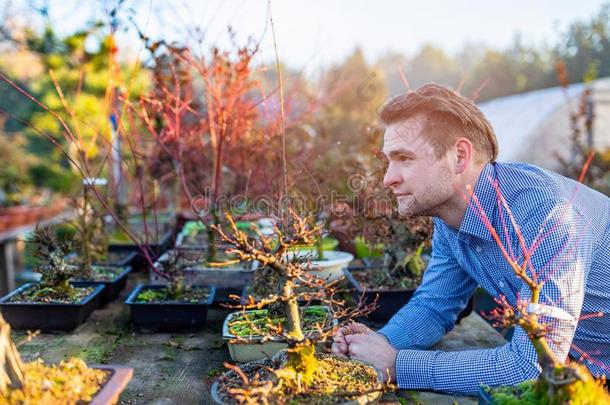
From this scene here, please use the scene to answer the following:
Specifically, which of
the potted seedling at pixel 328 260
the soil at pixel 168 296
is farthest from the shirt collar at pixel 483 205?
the soil at pixel 168 296

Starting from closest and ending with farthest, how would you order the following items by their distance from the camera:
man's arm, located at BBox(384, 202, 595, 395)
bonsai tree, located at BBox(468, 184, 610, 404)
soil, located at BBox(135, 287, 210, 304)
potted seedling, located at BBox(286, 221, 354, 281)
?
bonsai tree, located at BBox(468, 184, 610, 404) < man's arm, located at BBox(384, 202, 595, 395) < soil, located at BBox(135, 287, 210, 304) < potted seedling, located at BBox(286, 221, 354, 281)

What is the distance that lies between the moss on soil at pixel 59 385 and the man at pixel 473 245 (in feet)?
2.19

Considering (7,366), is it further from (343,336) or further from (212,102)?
(212,102)

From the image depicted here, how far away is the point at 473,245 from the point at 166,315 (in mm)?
1167

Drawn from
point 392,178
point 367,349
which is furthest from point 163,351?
point 392,178

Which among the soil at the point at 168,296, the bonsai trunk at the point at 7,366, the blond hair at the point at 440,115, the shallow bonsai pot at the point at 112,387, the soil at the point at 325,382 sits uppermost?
the blond hair at the point at 440,115

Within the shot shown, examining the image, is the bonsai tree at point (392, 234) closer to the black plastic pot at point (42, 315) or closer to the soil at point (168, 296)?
the soil at point (168, 296)

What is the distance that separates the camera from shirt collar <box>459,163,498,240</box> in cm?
187

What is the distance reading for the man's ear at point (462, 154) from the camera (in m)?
1.81

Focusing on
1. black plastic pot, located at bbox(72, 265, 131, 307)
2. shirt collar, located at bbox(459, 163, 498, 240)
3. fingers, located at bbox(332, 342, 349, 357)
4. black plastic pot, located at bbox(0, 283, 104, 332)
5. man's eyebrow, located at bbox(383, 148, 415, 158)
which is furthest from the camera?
black plastic pot, located at bbox(72, 265, 131, 307)

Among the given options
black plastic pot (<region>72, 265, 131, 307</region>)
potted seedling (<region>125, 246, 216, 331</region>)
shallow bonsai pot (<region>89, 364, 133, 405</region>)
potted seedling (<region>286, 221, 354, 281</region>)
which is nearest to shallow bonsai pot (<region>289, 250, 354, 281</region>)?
potted seedling (<region>286, 221, 354, 281</region>)

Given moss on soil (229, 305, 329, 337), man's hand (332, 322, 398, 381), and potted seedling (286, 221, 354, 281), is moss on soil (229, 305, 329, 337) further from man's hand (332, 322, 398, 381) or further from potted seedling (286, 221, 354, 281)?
potted seedling (286, 221, 354, 281)

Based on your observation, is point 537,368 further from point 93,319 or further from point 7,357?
Answer: point 93,319

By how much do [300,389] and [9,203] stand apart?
46.6ft
